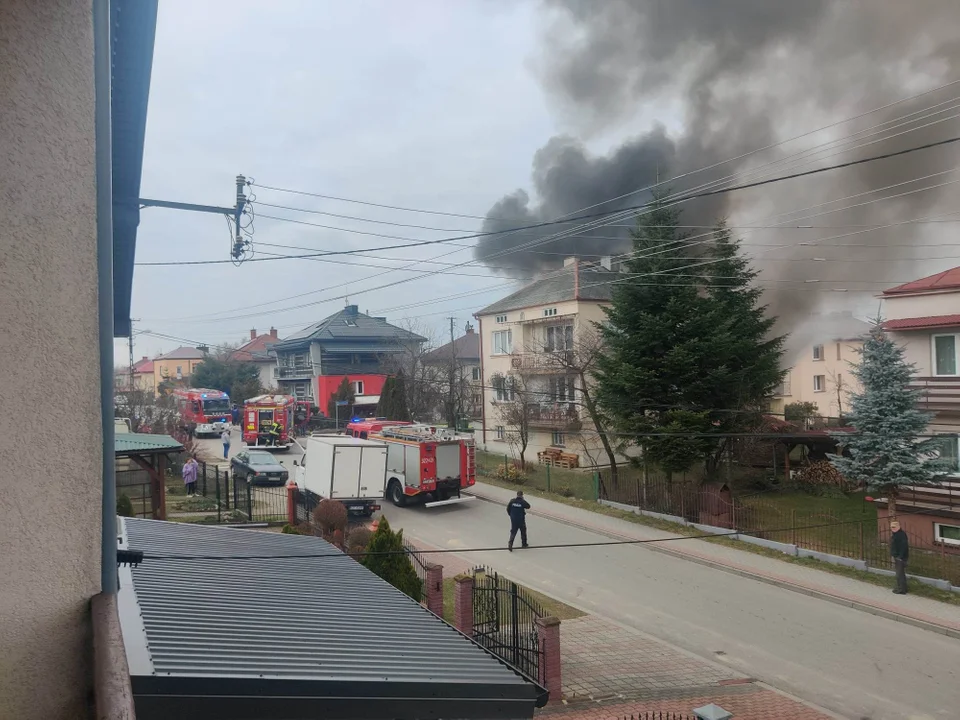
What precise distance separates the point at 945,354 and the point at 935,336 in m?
0.43

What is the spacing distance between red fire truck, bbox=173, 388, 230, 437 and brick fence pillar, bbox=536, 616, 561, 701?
34074mm

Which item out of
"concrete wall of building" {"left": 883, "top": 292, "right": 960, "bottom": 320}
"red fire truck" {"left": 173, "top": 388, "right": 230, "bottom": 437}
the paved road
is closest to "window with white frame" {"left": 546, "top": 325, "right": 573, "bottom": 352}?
the paved road

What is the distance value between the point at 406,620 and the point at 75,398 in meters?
3.39

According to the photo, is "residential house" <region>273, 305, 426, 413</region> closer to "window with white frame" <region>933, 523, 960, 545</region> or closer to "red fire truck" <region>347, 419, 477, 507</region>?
"red fire truck" <region>347, 419, 477, 507</region>

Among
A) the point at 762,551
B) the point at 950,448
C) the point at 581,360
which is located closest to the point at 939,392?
the point at 950,448

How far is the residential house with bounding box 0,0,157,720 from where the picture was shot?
186cm

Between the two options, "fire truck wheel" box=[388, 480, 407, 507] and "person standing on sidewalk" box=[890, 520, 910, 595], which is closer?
"person standing on sidewalk" box=[890, 520, 910, 595]

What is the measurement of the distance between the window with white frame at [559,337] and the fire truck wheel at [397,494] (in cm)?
795

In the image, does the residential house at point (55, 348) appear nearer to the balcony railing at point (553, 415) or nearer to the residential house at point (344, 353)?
the balcony railing at point (553, 415)

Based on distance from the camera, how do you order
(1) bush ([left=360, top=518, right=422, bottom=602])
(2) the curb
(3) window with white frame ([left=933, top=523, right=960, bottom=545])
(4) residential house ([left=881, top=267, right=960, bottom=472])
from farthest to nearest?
(4) residential house ([left=881, top=267, right=960, bottom=472])
(3) window with white frame ([left=933, top=523, right=960, bottom=545])
(2) the curb
(1) bush ([left=360, top=518, right=422, bottom=602])

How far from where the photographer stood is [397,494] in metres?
19.4

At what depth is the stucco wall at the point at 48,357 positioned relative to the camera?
6.10 feet

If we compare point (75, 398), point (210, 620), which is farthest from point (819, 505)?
point (75, 398)

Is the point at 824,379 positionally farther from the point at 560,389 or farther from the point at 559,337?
the point at 560,389
